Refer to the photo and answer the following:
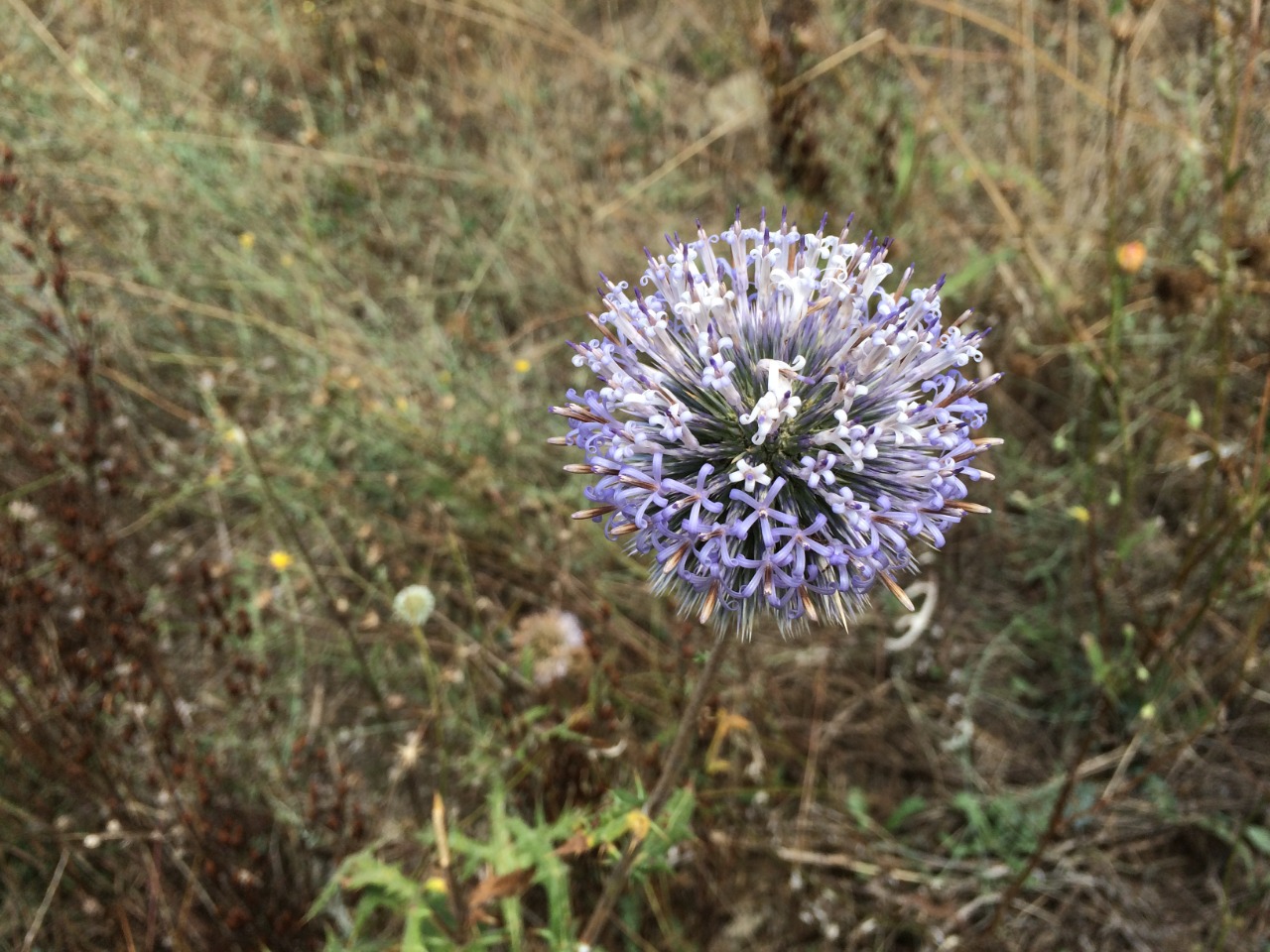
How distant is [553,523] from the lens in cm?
407

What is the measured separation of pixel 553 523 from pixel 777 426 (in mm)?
2309

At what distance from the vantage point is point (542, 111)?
5.58 metres

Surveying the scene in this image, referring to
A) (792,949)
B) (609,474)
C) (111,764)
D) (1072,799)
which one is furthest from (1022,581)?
(111,764)

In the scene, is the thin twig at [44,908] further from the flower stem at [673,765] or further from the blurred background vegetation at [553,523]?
the flower stem at [673,765]

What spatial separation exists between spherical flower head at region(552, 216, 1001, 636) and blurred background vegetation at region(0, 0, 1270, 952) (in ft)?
2.11

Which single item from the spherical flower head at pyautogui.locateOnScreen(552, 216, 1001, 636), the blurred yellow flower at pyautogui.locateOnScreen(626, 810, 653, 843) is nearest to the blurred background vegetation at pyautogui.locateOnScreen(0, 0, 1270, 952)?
the blurred yellow flower at pyautogui.locateOnScreen(626, 810, 653, 843)

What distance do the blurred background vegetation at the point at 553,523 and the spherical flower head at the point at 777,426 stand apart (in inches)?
25.4

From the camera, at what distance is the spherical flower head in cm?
179

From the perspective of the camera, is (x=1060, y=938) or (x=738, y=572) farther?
(x=1060, y=938)

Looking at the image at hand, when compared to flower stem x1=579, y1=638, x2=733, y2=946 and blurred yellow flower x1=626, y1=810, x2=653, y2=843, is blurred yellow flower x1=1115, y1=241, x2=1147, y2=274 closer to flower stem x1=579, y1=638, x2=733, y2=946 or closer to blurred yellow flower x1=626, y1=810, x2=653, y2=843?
flower stem x1=579, y1=638, x2=733, y2=946

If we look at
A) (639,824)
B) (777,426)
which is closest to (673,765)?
(639,824)

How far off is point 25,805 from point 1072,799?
4.23m

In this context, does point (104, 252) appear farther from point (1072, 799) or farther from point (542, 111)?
point (1072, 799)

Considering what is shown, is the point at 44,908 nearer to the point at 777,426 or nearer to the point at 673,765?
the point at 673,765
